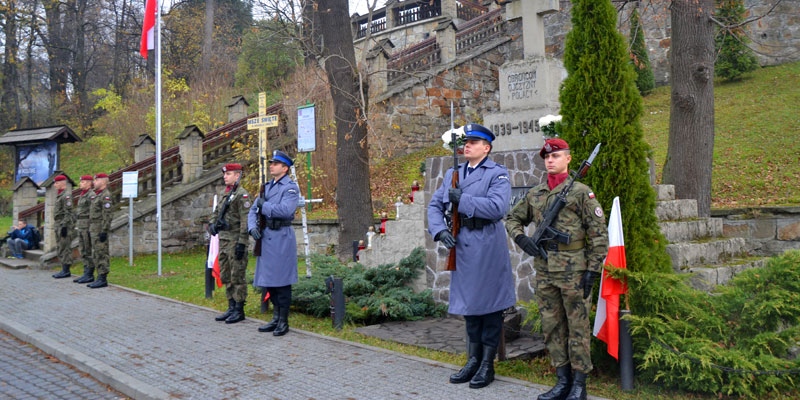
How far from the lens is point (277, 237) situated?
816 centimetres

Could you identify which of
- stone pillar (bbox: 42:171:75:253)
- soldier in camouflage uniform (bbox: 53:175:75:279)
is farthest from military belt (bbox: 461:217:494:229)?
stone pillar (bbox: 42:171:75:253)

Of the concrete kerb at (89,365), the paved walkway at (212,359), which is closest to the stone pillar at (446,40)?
the paved walkway at (212,359)

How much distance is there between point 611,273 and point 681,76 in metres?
6.56

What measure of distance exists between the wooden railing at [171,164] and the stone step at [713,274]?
15881 millimetres

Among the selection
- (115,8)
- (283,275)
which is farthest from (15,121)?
(283,275)

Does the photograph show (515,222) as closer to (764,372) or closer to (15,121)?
(764,372)

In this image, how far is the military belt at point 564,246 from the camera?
16.9 feet

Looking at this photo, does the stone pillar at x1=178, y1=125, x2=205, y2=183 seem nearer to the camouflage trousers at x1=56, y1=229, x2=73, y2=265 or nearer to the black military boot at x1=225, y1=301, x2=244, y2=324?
the camouflage trousers at x1=56, y1=229, x2=73, y2=265

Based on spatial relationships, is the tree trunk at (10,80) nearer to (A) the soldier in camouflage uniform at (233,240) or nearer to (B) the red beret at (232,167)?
(B) the red beret at (232,167)

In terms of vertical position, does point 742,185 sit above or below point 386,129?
below

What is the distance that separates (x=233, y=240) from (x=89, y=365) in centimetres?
259

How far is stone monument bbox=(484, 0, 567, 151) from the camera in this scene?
322 inches

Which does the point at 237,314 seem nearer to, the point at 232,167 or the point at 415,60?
the point at 232,167

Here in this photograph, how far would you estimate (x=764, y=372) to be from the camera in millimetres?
4727
